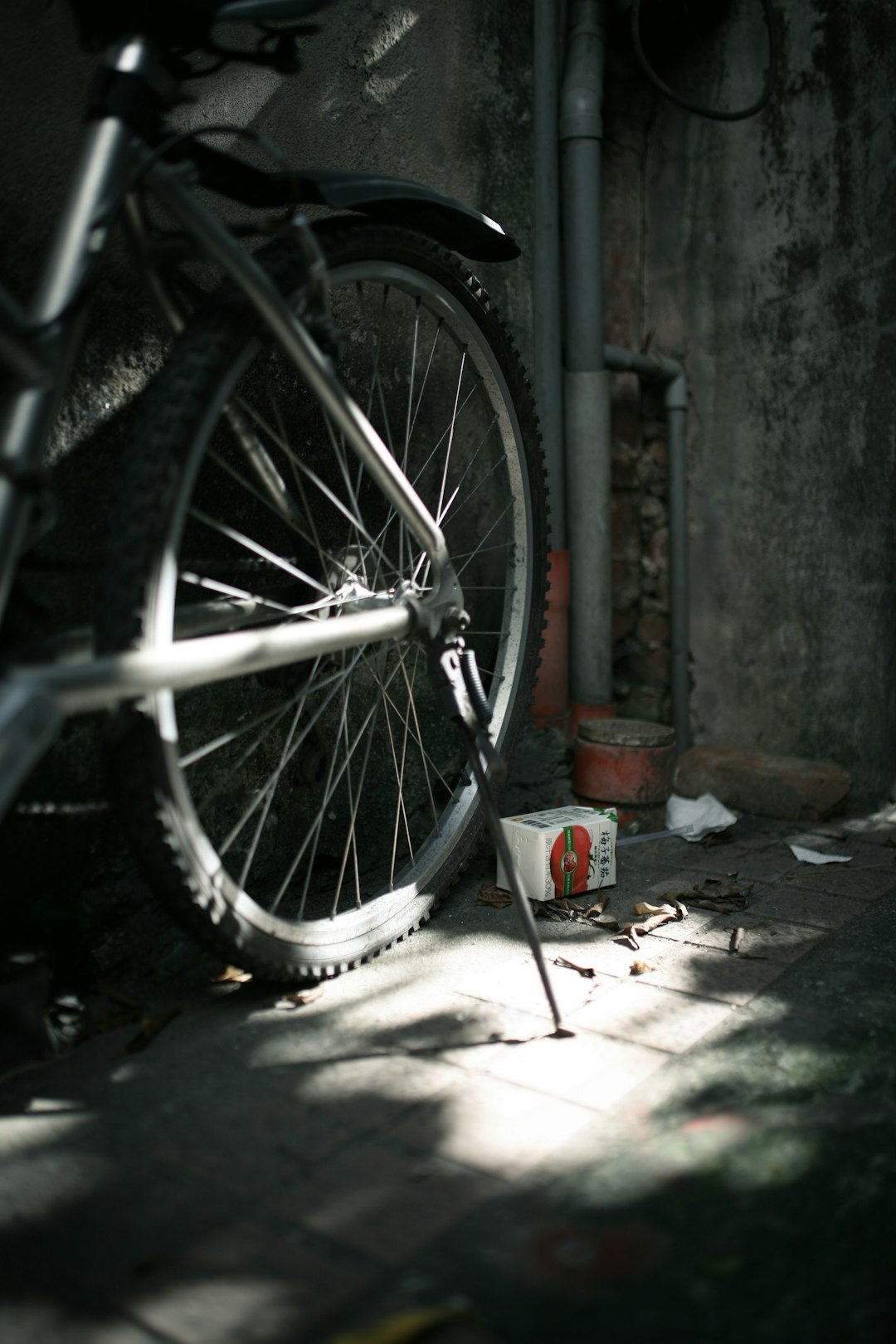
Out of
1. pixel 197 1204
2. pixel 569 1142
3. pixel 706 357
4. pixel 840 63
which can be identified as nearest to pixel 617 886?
pixel 569 1142

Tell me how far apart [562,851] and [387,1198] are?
120 cm

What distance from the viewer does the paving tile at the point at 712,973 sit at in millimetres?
2043

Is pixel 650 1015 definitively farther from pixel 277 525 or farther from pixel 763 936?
pixel 277 525

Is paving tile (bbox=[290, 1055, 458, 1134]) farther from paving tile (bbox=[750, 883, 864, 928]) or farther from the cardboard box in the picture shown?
paving tile (bbox=[750, 883, 864, 928])

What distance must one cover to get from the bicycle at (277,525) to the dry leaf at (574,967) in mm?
280

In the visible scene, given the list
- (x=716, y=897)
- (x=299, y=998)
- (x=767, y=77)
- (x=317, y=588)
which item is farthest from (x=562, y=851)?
(x=767, y=77)

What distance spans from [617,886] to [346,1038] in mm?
1018

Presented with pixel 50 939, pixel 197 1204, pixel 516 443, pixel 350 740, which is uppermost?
pixel 516 443

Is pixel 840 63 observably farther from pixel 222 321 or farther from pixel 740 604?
pixel 222 321

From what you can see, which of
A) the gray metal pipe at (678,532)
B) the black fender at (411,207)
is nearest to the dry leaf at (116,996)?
the black fender at (411,207)

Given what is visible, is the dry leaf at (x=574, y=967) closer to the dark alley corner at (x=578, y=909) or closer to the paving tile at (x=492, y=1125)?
the dark alley corner at (x=578, y=909)

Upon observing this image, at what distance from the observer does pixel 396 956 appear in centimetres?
225

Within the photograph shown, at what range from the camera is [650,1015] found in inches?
76.3

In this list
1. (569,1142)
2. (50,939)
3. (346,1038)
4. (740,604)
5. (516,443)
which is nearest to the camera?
(569,1142)
